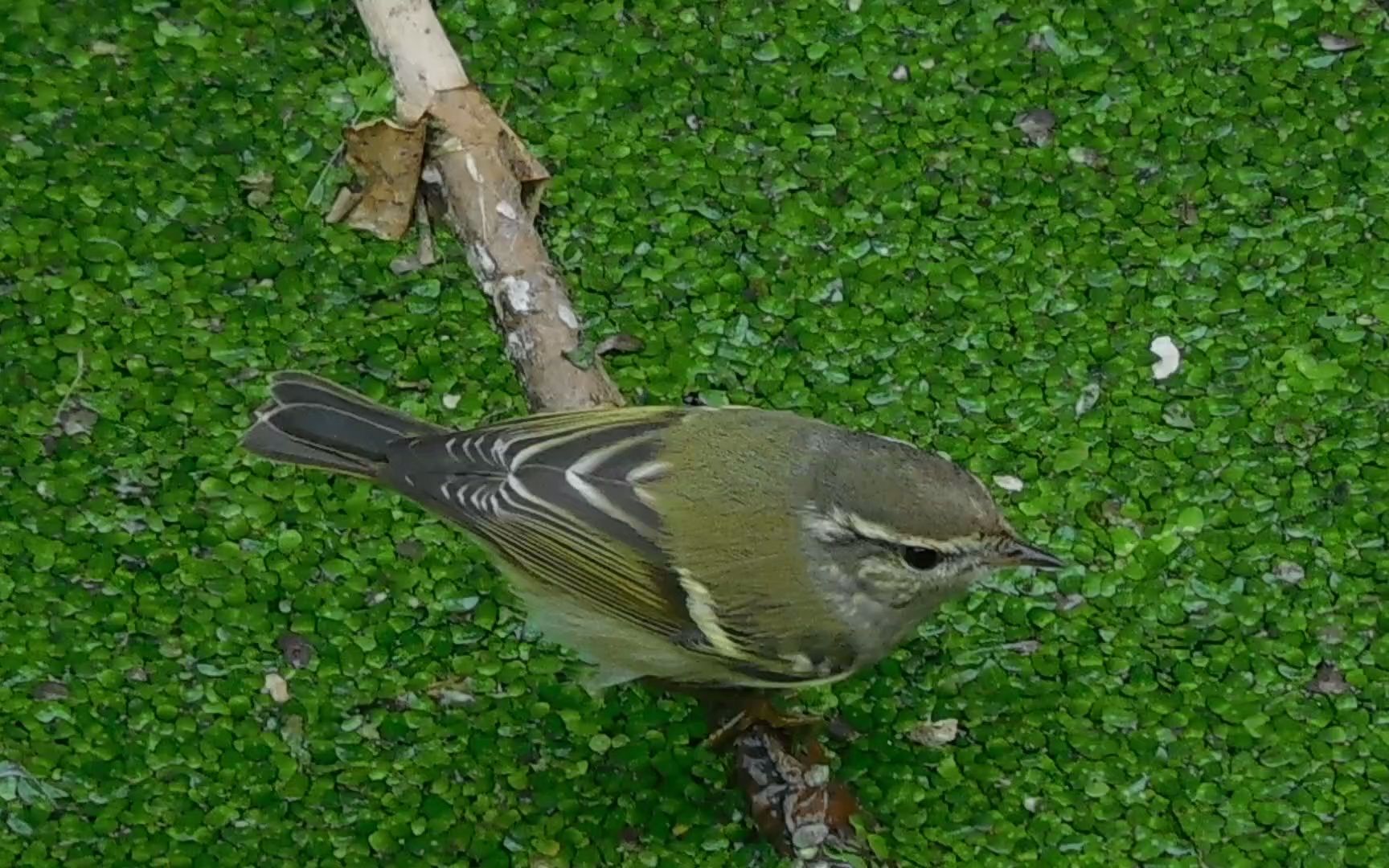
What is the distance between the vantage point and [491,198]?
3.46 metres

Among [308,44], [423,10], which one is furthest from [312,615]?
[308,44]

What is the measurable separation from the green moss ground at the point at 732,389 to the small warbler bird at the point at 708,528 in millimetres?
449

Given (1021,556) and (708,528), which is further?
(708,528)

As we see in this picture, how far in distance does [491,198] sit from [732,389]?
2.28 ft

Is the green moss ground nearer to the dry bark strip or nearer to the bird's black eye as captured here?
the dry bark strip

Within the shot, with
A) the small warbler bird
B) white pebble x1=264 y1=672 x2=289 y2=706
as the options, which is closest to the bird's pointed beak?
the small warbler bird

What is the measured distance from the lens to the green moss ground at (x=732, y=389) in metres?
3.28

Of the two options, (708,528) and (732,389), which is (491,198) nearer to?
(732,389)

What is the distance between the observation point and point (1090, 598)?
3.53 metres

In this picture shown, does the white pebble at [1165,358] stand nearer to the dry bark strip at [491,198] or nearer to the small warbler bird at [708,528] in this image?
the small warbler bird at [708,528]

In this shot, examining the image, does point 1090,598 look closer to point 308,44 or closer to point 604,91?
point 604,91

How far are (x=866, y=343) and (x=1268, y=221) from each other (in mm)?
937

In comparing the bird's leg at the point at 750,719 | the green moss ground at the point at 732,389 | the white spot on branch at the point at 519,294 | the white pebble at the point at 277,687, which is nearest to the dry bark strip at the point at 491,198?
the white spot on branch at the point at 519,294

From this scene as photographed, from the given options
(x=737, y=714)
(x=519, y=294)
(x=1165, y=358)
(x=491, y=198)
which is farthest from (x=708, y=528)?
(x=1165, y=358)
